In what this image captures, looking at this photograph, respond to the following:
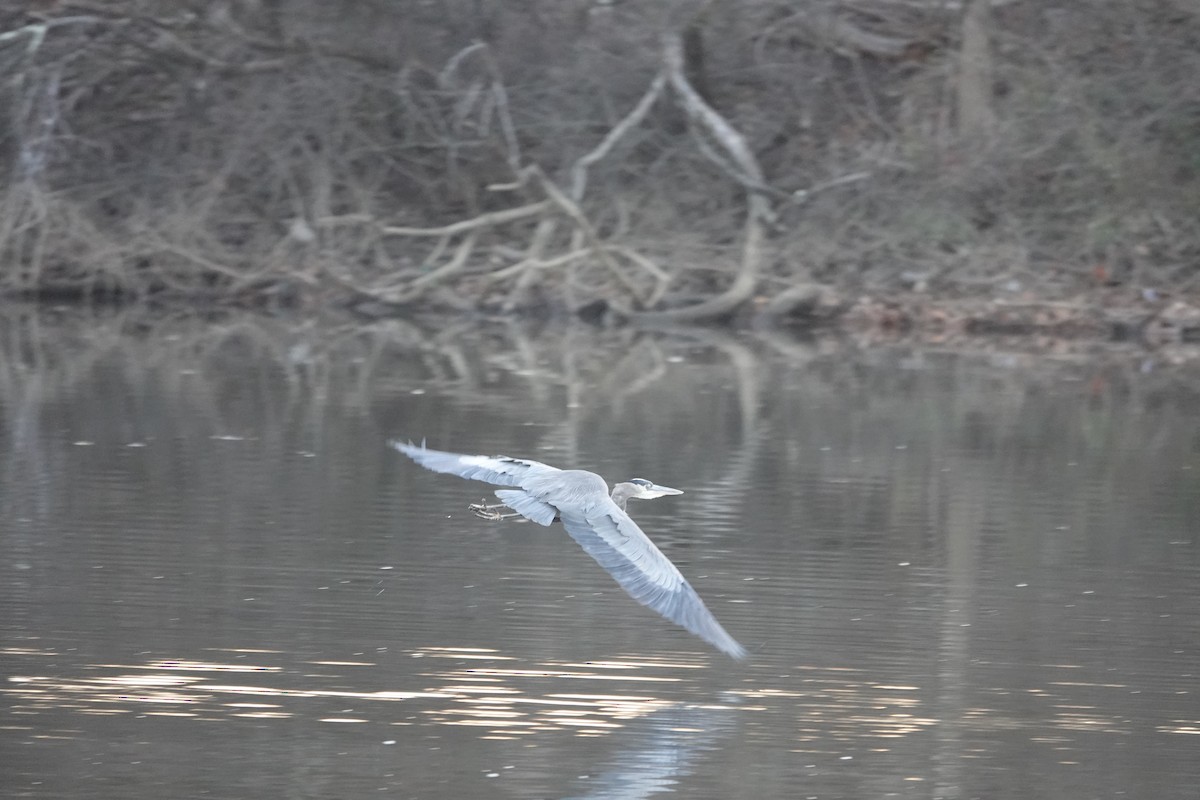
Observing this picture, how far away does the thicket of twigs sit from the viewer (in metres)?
21.0

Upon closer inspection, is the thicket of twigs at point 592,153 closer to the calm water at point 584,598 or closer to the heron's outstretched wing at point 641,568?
the calm water at point 584,598

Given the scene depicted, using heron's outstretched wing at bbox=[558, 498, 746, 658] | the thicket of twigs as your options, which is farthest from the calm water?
the thicket of twigs

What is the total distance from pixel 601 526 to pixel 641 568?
279 millimetres

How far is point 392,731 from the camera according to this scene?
580 cm

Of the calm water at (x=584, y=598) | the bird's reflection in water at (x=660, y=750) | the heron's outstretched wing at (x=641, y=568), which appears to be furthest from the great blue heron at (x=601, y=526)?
the calm water at (x=584, y=598)

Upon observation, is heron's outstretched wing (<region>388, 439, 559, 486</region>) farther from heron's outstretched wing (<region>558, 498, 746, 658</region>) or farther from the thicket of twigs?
the thicket of twigs

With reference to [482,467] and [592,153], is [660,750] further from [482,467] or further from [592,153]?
[592,153]

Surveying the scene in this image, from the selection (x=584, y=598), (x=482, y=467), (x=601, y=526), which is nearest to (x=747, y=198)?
(x=584, y=598)

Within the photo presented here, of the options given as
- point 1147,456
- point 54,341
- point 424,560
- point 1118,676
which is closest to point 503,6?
point 54,341

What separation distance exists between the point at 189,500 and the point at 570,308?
11.4 metres

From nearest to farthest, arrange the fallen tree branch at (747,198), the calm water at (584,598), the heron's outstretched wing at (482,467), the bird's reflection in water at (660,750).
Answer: the bird's reflection in water at (660,750) < the calm water at (584,598) < the heron's outstretched wing at (482,467) < the fallen tree branch at (747,198)

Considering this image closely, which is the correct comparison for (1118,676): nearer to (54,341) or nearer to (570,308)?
(54,341)

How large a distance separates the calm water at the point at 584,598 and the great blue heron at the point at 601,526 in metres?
0.42

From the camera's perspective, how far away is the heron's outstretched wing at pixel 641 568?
18.4ft
